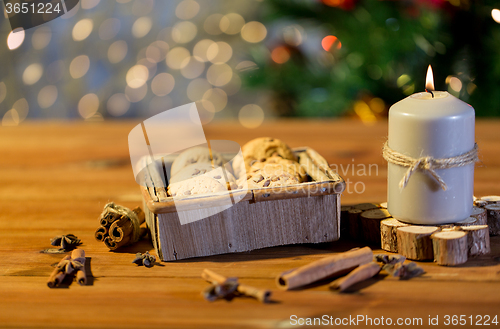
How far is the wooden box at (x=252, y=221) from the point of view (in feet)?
2.86

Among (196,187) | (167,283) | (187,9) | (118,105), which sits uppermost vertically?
(187,9)

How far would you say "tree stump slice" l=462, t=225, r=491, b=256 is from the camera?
2.83 feet

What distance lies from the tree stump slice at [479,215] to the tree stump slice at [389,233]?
0.45ft

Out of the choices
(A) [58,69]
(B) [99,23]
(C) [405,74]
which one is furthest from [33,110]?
(C) [405,74]

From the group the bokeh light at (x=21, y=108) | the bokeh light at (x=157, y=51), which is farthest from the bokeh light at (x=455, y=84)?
the bokeh light at (x=21, y=108)

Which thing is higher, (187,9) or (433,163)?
(187,9)

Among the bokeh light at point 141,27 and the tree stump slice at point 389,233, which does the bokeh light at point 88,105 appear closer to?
the bokeh light at point 141,27

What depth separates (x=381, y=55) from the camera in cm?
164

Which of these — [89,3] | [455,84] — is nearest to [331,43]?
[455,84]

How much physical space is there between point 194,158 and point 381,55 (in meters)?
0.90

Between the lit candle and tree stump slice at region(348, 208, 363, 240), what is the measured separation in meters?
0.10

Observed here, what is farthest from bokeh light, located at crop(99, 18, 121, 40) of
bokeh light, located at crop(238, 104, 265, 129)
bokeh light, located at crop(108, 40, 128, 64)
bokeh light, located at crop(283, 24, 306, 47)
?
bokeh light, located at crop(283, 24, 306, 47)

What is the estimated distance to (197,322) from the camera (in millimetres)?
703

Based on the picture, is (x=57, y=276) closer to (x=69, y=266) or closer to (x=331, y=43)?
(x=69, y=266)
